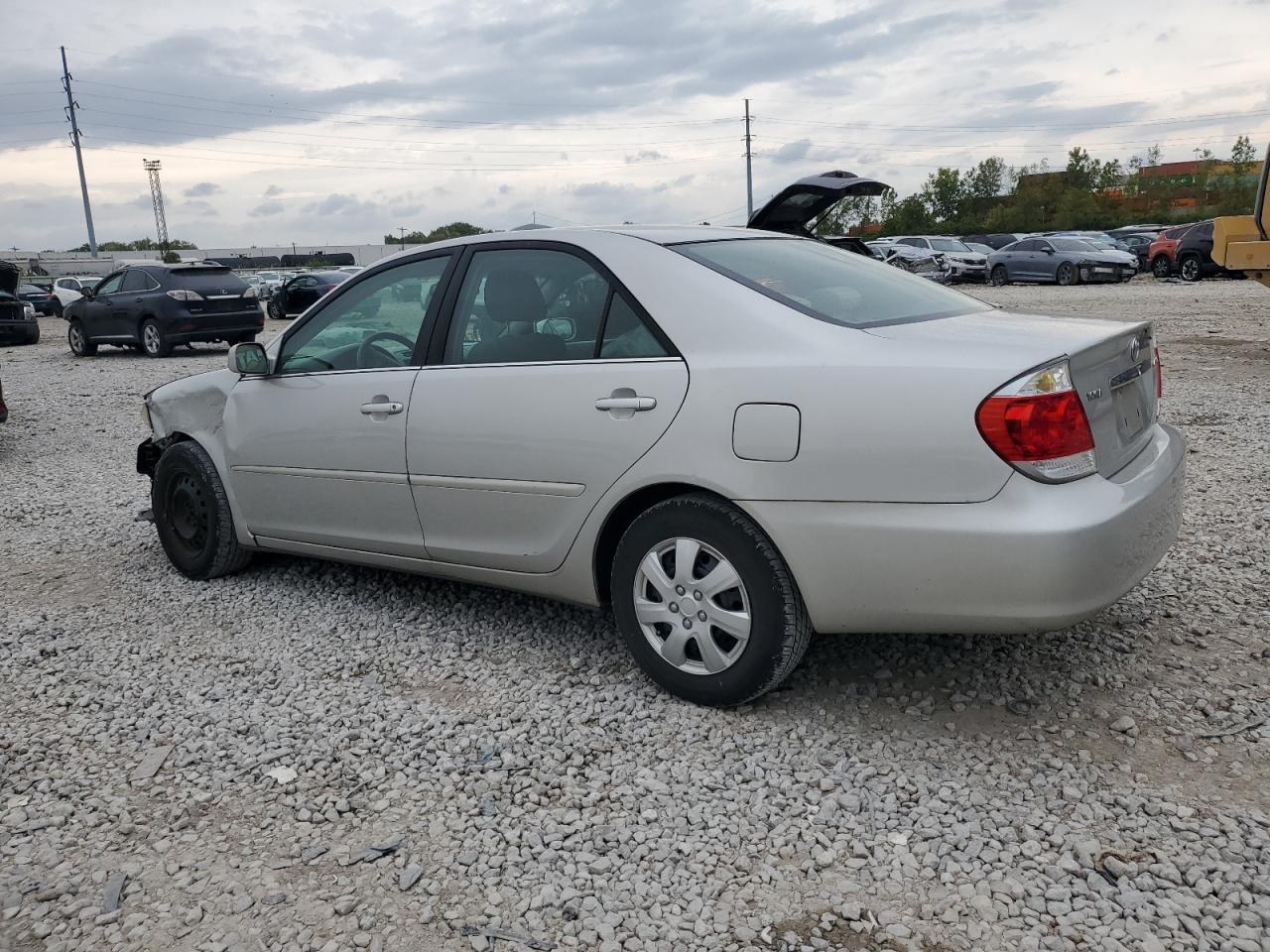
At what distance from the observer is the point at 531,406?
3.74 meters

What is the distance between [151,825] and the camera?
306 centimetres

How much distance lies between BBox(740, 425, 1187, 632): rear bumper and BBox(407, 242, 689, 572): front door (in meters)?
0.56

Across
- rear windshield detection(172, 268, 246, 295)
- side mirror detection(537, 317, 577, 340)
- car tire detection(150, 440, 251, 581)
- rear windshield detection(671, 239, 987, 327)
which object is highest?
rear windshield detection(172, 268, 246, 295)

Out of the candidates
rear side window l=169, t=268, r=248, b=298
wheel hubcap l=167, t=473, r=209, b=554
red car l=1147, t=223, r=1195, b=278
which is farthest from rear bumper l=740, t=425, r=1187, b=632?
red car l=1147, t=223, r=1195, b=278

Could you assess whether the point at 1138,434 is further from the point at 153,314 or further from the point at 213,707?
the point at 153,314

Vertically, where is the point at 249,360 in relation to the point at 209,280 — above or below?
below

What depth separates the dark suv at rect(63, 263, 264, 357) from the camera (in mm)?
17922

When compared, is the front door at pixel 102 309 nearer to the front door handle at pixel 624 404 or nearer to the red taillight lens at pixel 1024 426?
the front door handle at pixel 624 404

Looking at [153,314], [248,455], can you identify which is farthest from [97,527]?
[153,314]

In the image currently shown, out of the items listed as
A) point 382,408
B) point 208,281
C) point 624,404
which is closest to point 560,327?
point 624,404

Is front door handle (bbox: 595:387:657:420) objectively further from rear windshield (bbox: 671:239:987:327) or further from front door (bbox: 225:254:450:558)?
front door (bbox: 225:254:450:558)

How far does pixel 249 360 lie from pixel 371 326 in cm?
62

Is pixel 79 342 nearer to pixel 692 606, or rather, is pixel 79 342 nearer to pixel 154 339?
pixel 154 339

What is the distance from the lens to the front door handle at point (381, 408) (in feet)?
13.7
